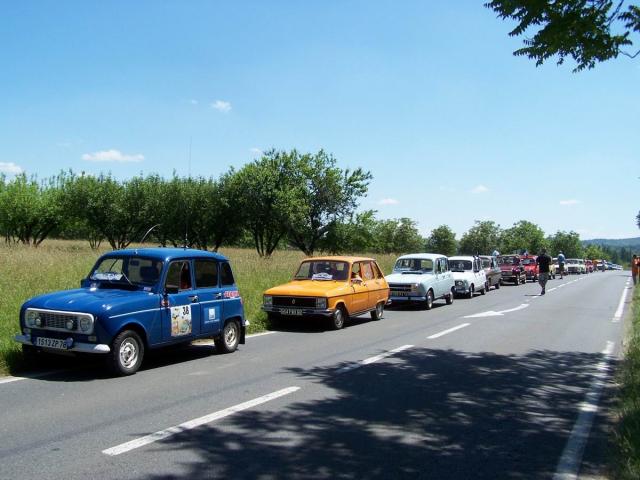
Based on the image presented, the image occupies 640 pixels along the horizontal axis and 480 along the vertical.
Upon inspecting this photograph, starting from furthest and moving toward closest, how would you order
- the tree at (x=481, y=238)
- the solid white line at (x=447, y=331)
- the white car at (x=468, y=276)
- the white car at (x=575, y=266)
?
the tree at (x=481, y=238), the white car at (x=575, y=266), the white car at (x=468, y=276), the solid white line at (x=447, y=331)

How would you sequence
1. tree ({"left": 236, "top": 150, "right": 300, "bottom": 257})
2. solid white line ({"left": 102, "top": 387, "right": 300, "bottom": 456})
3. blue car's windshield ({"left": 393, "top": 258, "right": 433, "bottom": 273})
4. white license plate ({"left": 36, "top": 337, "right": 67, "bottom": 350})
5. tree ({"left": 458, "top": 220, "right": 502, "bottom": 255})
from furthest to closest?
tree ({"left": 458, "top": 220, "right": 502, "bottom": 255}) → tree ({"left": 236, "top": 150, "right": 300, "bottom": 257}) → blue car's windshield ({"left": 393, "top": 258, "right": 433, "bottom": 273}) → white license plate ({"left": 36, "top": 337, "right": 67, "bottom": 350}) → solid white line ({"left": 102, "top": 387, "right": 300, "bottom": 456})

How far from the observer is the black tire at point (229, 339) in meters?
9.76

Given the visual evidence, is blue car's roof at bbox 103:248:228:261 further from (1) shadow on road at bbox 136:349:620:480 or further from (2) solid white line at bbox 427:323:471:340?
(2) solid white line at bbox 427:323:471:340

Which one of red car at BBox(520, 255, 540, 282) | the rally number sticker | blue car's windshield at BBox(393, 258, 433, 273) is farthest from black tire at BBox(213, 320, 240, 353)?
red car at BBox(520, 255, 540, 282)

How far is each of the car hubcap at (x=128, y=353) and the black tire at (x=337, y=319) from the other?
602cm

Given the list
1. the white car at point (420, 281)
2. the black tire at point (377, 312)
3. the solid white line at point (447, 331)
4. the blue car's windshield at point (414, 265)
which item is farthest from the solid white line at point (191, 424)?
the blue car's windshield at point (414, 265)

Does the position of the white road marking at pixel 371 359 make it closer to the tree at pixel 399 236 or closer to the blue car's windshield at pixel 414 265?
the blue car's windshield at pixel 414 265

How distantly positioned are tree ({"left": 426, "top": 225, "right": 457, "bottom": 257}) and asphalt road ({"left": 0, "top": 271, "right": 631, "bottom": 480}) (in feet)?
268

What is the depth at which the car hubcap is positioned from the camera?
7.68 metres

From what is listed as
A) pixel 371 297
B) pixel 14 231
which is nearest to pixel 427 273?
pixel 371 297

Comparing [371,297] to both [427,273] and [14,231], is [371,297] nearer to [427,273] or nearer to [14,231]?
[427,273]

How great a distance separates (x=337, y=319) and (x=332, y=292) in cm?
73

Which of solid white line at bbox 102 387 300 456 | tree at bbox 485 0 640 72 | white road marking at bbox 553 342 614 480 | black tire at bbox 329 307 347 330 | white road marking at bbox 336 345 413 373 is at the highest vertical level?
tree at bbox 485 0 640 72

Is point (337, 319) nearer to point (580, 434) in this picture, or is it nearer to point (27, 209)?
point (580, 434)
